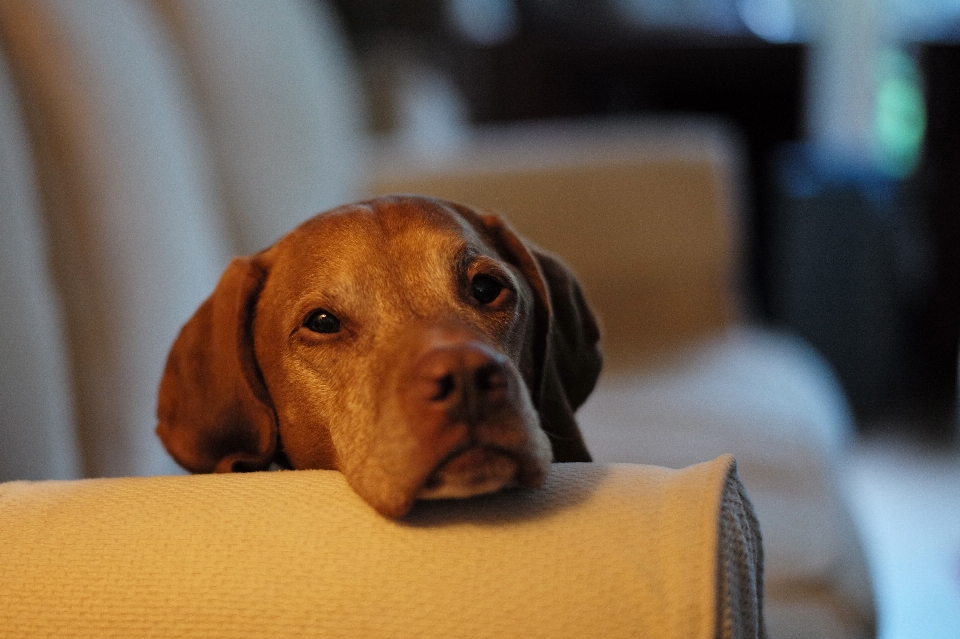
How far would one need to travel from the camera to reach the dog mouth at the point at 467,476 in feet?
3.34

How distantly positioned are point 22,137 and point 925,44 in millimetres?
4750

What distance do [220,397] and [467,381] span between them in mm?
485

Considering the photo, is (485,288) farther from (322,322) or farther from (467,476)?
(467,476)

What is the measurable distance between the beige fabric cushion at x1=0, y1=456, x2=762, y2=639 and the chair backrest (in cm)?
207

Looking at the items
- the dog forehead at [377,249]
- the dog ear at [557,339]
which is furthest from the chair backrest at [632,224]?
the dog forehead at [377,249]

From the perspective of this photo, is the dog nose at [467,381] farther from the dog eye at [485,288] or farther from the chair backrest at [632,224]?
the chair backrest at [632,224]

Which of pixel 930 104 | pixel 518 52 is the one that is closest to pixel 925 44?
pixel 930 104

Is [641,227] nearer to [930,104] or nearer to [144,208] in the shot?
[144,208]

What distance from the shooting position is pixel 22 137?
1.53 metres

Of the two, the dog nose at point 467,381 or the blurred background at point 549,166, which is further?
the blurred background at point 549,166

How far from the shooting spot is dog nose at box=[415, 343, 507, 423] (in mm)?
1040

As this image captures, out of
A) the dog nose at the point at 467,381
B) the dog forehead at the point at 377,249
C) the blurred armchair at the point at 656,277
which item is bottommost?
the blurred armchair at the point at 656,277

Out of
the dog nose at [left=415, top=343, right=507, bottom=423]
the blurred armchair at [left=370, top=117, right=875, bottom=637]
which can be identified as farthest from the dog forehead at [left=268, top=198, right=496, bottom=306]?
the blurred armchair at [left=370, top=117, right=875, bottom=637]

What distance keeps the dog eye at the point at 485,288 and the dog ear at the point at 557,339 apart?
0.13 meters
